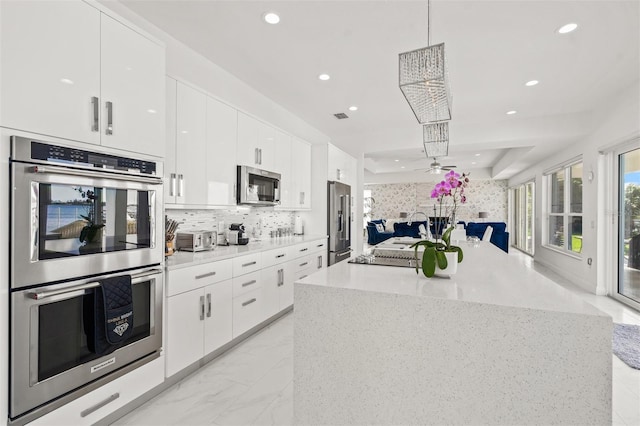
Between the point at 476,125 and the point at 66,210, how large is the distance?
5.68m

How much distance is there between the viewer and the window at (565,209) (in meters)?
5.55

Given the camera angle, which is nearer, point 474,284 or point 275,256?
point 474,284

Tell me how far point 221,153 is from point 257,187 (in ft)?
1.96

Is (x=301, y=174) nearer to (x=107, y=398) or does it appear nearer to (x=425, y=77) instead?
(x=425, y=77)

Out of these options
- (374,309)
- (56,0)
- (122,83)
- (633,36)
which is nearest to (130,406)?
(374,309)

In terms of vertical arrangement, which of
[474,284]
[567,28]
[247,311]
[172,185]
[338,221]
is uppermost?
[567,28]

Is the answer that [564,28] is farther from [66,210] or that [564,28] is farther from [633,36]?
[66,210]

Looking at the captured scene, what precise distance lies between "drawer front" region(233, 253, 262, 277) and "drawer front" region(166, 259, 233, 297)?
2.9 inches

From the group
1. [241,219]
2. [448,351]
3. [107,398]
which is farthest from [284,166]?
[448,351]

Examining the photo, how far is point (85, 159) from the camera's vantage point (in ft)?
5.47

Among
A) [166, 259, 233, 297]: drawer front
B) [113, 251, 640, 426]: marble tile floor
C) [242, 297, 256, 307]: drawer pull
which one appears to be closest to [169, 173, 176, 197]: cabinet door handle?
[166, 259, 233, 297]: drawer front

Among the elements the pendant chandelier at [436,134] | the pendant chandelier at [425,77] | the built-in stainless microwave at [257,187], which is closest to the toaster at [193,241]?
the built-in stainless microwave at [257,187]

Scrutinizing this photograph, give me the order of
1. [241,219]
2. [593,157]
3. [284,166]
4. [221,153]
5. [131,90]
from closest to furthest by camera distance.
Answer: [131,90]
[221,153]
[241,219]
[284,166]
[593,157]

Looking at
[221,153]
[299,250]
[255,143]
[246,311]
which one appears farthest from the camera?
[299,250]
